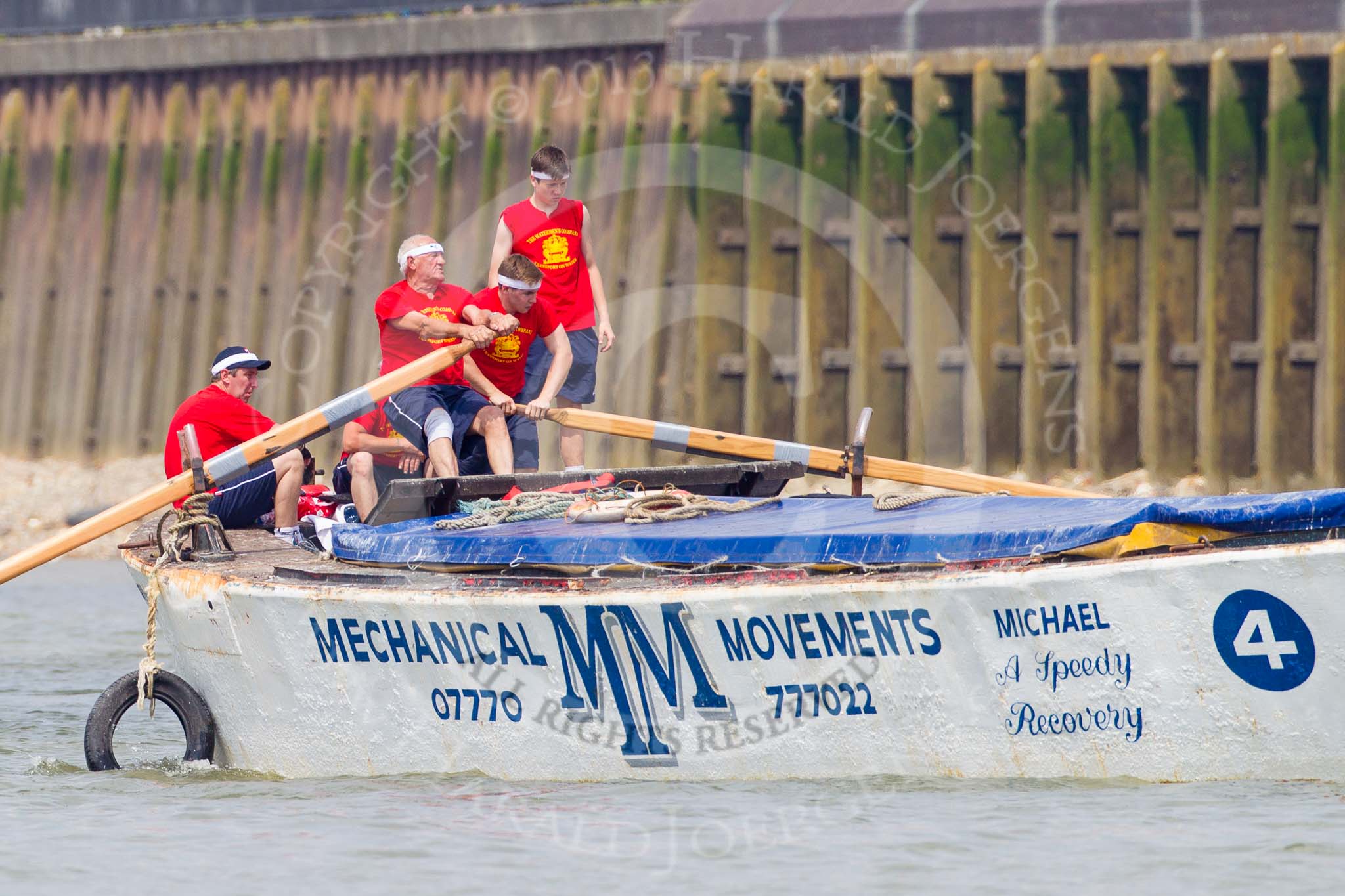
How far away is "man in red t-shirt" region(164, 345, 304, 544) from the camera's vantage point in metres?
8.52

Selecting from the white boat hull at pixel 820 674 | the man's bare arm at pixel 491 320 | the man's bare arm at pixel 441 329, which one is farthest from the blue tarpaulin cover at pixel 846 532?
the man's bare arm at pixel 491 320

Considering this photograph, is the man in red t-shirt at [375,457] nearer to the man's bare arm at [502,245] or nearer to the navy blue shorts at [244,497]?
the navy blue shorts at [244,497]

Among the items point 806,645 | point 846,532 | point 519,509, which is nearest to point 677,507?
point 519,509

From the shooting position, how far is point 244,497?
8.73m

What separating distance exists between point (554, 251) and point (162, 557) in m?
2.64

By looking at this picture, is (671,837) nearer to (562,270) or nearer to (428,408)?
(428,408)

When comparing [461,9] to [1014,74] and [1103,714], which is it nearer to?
[1014,74]

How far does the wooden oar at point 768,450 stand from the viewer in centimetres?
866

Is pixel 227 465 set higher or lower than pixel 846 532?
higher

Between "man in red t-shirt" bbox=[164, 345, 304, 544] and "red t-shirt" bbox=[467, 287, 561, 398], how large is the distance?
0.98 m

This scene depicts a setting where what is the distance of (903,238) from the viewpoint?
13422 millimetres

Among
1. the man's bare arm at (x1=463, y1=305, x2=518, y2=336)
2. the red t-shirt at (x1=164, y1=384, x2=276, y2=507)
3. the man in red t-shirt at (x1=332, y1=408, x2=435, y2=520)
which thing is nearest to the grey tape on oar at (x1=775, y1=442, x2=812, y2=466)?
the man's bare arm at (x1=463, y1=305, x2=518, y2=336)

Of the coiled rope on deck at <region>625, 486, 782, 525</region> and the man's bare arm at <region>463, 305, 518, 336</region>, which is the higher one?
the man's bare arm at <region>463, 305, 518, 336</region>

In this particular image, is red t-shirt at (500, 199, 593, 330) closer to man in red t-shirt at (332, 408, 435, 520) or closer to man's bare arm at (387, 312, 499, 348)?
man's bare arm at (387, 312, 499, 348)
